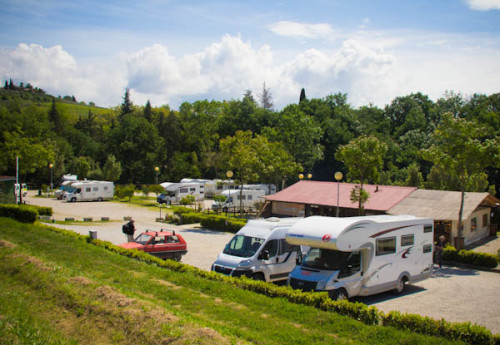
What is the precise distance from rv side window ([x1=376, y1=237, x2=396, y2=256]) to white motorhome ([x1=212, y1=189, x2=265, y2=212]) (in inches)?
948

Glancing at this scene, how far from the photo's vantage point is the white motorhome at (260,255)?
14.5m

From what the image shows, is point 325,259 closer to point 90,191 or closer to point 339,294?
point 339,294

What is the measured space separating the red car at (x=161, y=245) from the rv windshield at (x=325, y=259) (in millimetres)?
6970

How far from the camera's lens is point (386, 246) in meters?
13.9

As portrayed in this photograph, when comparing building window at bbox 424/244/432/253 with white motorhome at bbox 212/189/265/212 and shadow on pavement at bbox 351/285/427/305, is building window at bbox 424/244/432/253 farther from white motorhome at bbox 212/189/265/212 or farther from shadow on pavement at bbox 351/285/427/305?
white motorhome at bbox 212/189/265/212

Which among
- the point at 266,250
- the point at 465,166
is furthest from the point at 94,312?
the point at 465,166

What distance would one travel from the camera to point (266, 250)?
14977mm

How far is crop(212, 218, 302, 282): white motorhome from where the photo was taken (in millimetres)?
14484

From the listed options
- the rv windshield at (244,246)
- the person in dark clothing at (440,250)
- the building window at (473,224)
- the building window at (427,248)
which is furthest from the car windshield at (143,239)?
the building window at (473,224)

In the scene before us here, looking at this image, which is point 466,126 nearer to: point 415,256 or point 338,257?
point 415,256

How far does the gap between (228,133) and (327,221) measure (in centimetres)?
6195

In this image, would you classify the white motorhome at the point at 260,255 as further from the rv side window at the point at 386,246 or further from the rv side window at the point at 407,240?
the rv side window at the point at 407,240

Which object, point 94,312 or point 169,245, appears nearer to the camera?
point 94,312

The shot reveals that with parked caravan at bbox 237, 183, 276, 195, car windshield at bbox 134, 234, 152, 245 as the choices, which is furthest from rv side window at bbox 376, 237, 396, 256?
parked caravan at bbox 237, 183, 276, 195
